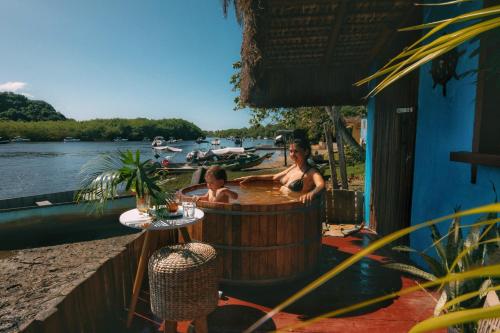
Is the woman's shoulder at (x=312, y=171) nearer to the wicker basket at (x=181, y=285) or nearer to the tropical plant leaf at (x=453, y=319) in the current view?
the wicker basket at (x=181, y=285)

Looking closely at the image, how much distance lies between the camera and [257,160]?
3469cm

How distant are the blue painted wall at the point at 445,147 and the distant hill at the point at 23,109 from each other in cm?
19422

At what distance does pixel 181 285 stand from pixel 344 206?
5778mm

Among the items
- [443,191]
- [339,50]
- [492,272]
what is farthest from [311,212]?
[492,272]

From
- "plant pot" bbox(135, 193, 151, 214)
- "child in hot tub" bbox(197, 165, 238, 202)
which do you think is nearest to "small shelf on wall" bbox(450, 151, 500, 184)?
"child in hot tub" bbox(197, 165, 238, 202)

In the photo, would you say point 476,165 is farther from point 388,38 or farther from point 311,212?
point 388,38

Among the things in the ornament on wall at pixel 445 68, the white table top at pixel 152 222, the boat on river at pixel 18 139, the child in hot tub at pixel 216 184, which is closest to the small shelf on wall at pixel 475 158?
the ornament on wall at pixel 445 68

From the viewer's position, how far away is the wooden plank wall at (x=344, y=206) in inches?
306

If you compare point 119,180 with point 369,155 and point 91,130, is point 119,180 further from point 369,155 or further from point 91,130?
point 91,130

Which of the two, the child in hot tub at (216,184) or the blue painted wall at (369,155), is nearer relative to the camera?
the child in hot tub at (216,184)

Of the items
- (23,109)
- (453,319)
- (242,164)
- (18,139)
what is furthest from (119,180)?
(23,109)

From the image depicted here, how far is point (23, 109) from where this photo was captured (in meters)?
162

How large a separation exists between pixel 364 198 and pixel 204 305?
579 cm

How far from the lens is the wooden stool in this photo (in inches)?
120
